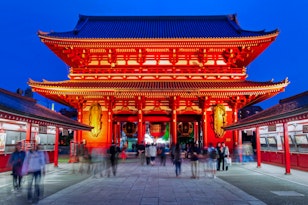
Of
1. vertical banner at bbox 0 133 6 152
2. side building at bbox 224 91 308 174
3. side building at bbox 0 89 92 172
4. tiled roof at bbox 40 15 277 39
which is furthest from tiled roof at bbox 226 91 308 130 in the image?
vertical banner at bbox 0 133 6 152

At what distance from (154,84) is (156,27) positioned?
400 inches

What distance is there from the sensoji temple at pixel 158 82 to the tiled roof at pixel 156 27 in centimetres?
123

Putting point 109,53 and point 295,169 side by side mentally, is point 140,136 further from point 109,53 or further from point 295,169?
point 295,169

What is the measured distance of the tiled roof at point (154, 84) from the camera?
2309 cm

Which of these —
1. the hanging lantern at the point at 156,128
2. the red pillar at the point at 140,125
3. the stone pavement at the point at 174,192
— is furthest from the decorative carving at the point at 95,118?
the stone pavement at the point at 174,192

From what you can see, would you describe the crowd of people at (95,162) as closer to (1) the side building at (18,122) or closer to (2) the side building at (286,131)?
(1) the side building at (18,122)

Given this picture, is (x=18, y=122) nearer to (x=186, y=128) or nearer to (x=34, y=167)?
(x=34, y=167)

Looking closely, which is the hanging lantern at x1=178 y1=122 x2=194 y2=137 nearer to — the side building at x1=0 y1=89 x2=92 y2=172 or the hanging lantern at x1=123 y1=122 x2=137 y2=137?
the hanging lantern at x1=123 y1=122 x2=137 y2=137

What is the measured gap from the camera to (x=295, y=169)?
56.4 ft

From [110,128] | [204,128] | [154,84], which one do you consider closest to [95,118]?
[110,128]

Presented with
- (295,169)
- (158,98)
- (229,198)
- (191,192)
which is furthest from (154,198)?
(158,98)

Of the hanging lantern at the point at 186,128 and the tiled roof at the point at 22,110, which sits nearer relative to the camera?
the tiled roof at the point at 22,110

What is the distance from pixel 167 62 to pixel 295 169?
14.4 m

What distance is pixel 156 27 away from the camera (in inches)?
1256
